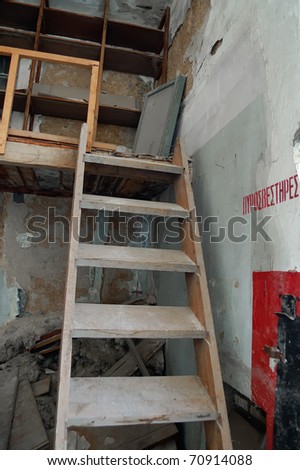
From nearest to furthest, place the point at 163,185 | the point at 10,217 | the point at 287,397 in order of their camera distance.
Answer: the point at 287,397
the point at 163,185
the point at 10,217

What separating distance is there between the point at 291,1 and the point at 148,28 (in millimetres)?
3053

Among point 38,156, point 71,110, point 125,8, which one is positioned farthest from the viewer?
point 125,8

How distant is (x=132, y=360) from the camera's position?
2.64 m

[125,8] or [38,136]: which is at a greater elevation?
[125,8]

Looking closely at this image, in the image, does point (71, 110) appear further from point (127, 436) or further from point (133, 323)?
point (127, 436)

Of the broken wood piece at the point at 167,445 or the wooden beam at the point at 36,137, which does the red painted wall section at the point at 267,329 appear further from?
the wooden beam at the point at 36,137

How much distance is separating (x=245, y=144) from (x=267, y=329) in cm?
86

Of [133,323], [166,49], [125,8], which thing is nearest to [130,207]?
[133,323]

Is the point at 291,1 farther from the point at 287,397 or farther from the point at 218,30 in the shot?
the point at 287,397

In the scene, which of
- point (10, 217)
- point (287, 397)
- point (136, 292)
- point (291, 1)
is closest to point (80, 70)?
point (10, 217)

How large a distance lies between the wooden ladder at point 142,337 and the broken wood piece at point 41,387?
1421mm

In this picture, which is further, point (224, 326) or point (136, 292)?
point (136, 292)

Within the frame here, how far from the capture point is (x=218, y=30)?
84.0 inches

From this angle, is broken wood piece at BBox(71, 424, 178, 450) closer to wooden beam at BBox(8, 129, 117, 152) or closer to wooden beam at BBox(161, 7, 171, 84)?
wooden beam at BBox(8, 129, 117, 152)
